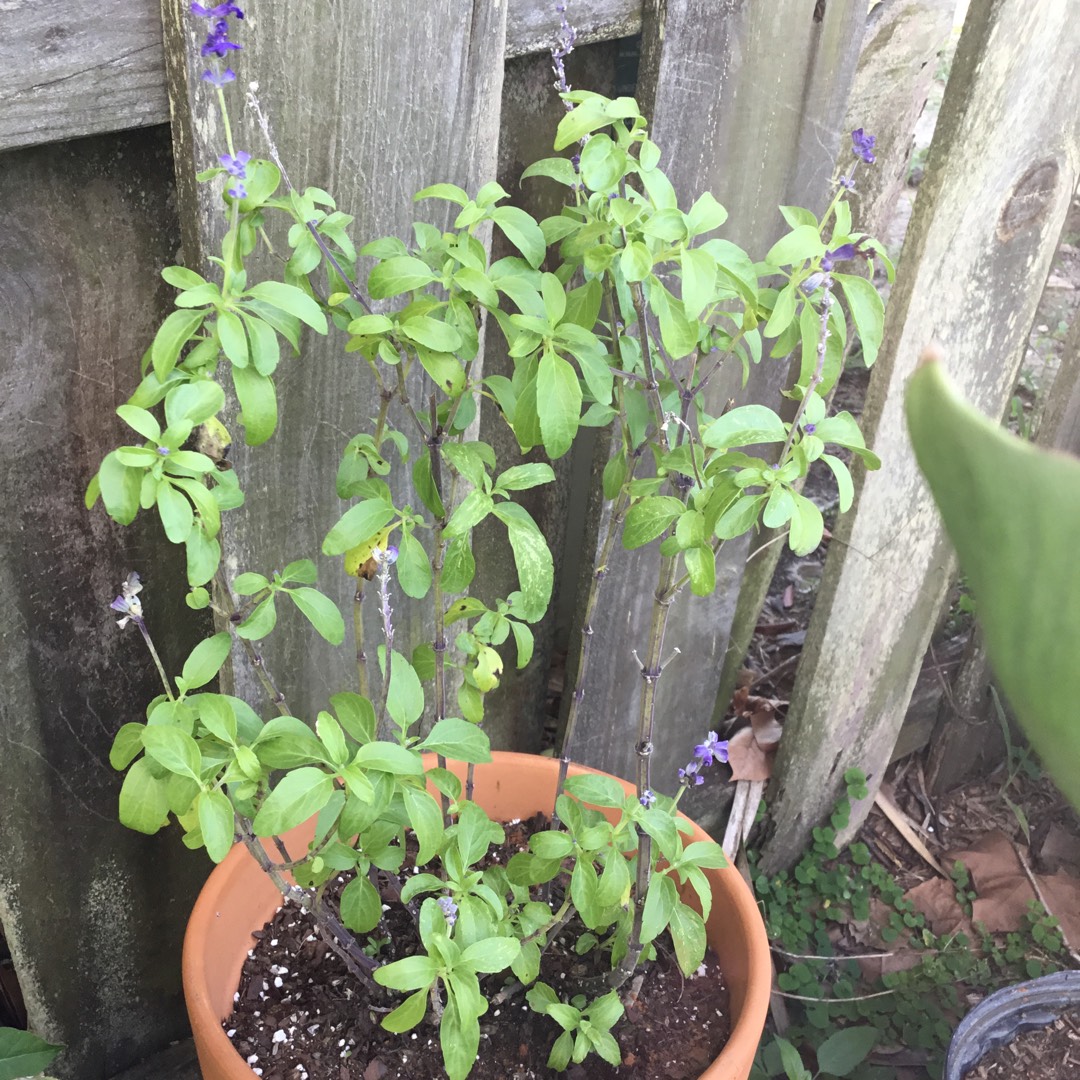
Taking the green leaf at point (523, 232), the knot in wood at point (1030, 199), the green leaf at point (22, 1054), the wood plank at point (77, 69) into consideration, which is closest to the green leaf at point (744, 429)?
the green leaf at point (523, 232)

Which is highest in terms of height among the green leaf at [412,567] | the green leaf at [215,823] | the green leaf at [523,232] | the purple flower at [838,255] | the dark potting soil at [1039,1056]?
the purple flower at [838,255]

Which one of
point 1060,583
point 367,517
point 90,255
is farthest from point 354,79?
point 1060,583

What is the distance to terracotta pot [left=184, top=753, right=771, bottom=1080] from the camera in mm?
1124

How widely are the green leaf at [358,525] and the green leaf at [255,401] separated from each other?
0.13m

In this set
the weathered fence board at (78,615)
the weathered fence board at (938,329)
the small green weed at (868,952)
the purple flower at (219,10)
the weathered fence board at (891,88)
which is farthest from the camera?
the small green weed at (868,952)

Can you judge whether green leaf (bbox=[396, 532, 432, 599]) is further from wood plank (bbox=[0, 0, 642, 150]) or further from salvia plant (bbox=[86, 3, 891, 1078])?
wood plank (bbox=[0, 0, 642, 150])

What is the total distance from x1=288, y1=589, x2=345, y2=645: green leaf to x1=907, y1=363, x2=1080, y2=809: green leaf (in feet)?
2.59

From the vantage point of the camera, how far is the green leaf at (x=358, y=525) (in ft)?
3.06

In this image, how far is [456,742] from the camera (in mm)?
980

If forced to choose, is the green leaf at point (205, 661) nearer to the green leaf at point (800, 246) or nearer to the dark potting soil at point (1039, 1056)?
the green leaf at point (800, 246)

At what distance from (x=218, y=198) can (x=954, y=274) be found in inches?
44.4

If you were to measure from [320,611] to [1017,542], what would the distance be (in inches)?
32.6

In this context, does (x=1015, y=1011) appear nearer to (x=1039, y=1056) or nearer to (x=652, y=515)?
(x=1039, y=1056)

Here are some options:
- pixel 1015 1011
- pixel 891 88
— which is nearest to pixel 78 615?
A: pixel 891 88
